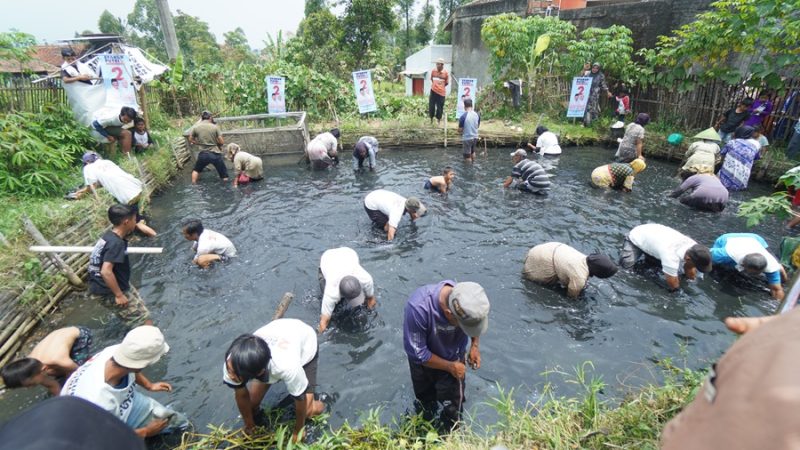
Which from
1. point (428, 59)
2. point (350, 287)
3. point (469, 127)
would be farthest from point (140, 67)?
point (428, 59)

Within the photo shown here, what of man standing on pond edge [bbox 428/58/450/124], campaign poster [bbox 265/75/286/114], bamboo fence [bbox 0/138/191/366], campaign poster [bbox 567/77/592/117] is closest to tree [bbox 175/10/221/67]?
campaign poster [bbox 265/75/286/114]

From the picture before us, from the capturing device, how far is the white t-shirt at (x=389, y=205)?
7.25m

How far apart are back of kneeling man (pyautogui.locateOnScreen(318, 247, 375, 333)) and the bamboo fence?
12.8ft

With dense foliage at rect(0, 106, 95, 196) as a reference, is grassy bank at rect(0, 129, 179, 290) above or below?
below

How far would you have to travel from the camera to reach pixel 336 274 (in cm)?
499

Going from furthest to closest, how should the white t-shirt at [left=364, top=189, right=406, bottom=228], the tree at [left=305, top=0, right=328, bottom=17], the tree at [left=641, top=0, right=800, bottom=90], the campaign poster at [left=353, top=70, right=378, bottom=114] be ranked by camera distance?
the tree at [left=305, top=0, right=328, bottom=17] < the campaign poster at [left=353, top=70, right=378, bottom=114] < the tree at [left=641, top=0, right=800, bottom=90] < the white t-shirt at [left=364, top=189, right=406, bottom=228]

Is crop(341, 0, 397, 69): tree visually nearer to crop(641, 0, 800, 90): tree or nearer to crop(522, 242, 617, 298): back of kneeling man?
crop(641, 0, 800, 90): tree

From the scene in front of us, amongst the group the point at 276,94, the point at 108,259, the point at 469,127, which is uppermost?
the point at 276,94

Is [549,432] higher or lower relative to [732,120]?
lower

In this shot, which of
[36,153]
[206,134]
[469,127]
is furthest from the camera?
[469,127]

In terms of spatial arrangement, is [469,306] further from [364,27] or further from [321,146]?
[364,27]

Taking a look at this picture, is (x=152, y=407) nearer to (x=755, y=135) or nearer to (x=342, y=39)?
(x=755, y=135)

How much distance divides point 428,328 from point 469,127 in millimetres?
9672

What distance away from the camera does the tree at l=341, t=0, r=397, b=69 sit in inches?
892
